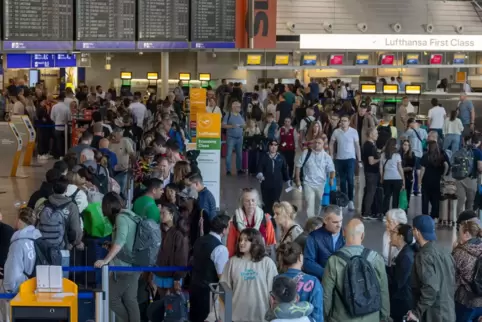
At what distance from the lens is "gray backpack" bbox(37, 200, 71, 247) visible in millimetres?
11281

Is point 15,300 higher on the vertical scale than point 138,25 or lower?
lower

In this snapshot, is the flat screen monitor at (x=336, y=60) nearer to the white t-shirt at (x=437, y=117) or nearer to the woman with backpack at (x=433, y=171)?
the white t-shirt at (x=437, y=117)

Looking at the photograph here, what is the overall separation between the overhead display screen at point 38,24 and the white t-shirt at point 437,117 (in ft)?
31.0

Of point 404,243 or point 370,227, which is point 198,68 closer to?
point 370,227

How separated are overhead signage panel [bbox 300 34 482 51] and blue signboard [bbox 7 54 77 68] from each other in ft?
28.1

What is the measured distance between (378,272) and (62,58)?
19157mm

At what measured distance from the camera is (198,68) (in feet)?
122

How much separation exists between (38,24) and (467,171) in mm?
7655

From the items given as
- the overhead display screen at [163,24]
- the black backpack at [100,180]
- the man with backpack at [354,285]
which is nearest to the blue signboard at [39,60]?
the overhead display screen at [163,24]

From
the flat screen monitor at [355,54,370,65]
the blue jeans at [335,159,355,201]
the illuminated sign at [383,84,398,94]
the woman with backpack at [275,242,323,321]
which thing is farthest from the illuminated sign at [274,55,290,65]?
the woman with backpack at [275,242,323,321]

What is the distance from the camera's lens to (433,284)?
898 cm

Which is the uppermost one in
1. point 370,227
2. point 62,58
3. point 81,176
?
point 62,58

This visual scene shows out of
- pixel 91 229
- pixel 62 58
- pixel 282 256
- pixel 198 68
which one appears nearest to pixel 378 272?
pixel 282 256

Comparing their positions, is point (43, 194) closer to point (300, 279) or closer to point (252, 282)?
point (252, 282)
